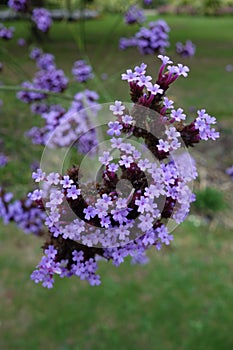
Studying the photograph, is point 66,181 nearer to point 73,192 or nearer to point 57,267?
point 73,192

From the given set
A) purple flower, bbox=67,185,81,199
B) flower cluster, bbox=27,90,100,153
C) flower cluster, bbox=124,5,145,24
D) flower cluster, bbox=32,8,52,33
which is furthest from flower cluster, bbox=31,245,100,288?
flower cluster, bbox=32,8,52,33

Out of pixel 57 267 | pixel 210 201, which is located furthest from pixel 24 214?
pixel 210 201

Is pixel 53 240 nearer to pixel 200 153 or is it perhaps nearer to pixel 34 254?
pixel 34 254

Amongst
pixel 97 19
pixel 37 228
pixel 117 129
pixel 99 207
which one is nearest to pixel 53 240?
pixel 99 207

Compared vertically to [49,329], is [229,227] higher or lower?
higher

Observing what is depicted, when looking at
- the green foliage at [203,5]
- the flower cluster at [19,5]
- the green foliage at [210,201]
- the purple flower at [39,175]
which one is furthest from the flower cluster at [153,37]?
the green foliage at [203,5]

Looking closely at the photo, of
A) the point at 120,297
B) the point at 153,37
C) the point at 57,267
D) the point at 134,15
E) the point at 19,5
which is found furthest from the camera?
the point at 120,297
